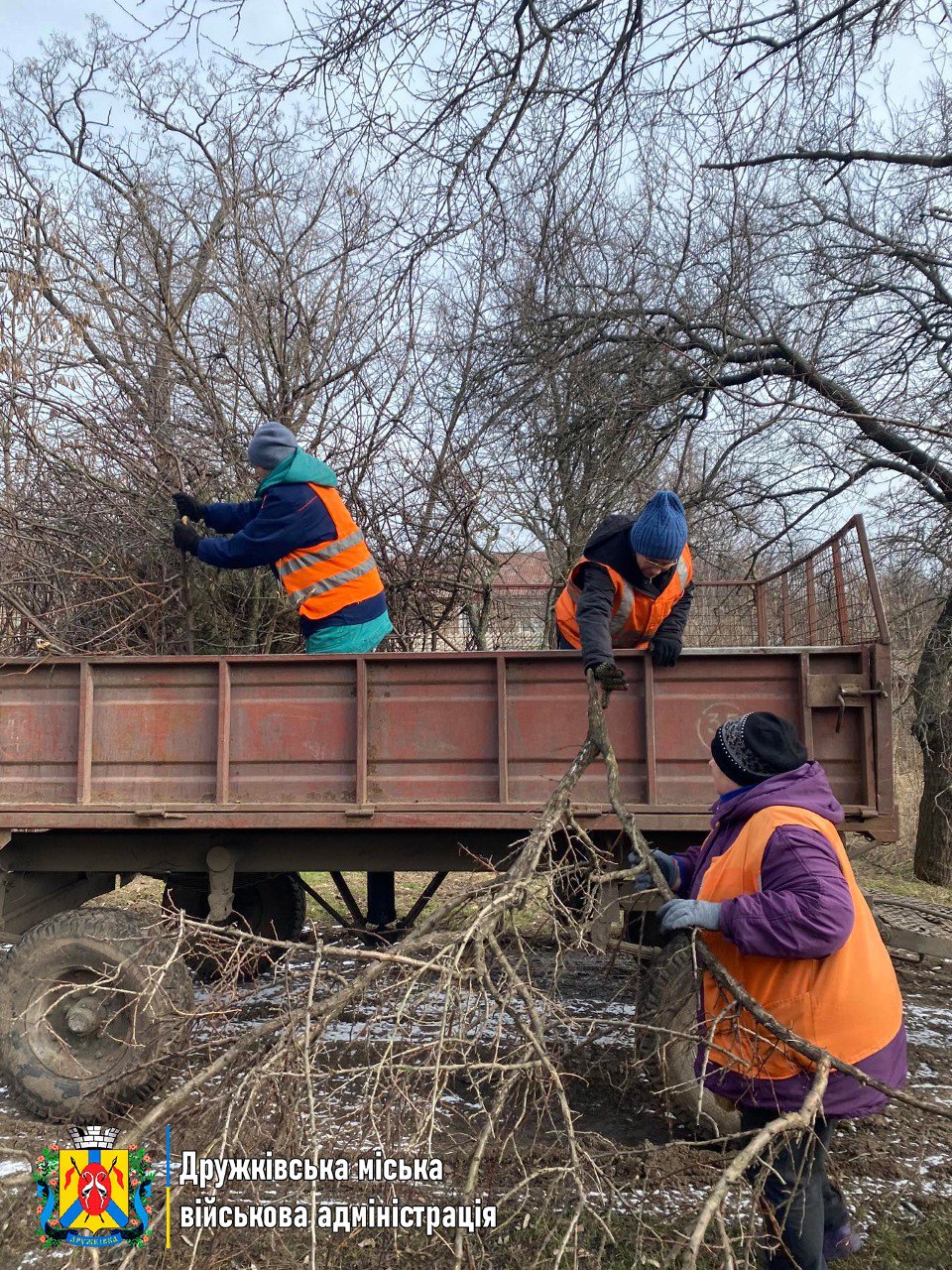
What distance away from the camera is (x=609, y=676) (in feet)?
11.2

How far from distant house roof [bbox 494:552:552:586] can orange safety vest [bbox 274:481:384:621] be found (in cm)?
199

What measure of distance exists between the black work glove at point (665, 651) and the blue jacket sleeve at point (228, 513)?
2.20 meters

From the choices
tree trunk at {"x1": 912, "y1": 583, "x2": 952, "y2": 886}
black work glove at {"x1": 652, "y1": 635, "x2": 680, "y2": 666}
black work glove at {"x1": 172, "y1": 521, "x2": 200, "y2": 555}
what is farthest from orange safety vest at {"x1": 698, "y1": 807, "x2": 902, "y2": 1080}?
tree trunk at {"x1": 912, "y1": 583, "x2": 952, "y2": 886}

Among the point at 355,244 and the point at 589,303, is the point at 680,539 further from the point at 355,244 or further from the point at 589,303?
the point at 589,303

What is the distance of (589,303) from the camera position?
8.61 m

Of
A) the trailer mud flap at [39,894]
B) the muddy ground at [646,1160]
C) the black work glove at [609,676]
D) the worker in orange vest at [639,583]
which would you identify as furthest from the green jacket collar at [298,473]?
the muddy ground at [646,1160]

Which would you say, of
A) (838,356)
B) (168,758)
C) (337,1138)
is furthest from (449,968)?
(838,356)

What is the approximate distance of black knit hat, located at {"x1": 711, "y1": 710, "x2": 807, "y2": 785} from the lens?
2.49 meters

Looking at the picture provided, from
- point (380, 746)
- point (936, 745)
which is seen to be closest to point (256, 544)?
point (380, 746)

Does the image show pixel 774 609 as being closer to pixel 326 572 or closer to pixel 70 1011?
pixel 326 572

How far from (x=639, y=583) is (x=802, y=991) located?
6.58ft

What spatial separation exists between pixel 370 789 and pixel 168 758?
89 centimetres

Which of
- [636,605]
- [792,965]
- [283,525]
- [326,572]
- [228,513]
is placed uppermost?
[228,513]

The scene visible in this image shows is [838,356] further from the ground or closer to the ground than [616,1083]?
further from the ground
